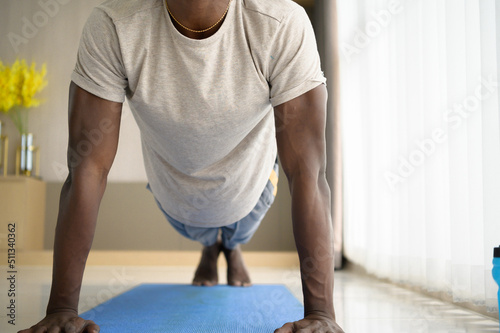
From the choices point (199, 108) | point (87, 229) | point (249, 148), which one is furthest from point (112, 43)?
point (249, 148)

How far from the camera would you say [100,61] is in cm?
104

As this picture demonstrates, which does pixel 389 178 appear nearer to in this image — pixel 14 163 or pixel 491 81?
pixel 491 81

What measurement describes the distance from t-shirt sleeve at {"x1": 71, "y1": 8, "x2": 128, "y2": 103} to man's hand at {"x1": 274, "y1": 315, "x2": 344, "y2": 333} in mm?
595

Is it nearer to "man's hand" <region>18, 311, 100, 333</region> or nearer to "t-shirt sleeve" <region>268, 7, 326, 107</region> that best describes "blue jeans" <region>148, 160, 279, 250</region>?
"t-shirt sleeve" <region>268, 7, 326, 107</region>

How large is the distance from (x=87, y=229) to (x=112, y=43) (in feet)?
1.31

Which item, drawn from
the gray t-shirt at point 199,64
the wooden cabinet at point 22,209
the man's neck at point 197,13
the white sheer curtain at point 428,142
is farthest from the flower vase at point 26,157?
the man's neck at point 197,13

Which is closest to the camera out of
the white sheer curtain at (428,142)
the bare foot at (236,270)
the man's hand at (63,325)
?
the man's hand at (63,325)

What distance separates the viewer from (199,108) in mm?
1124

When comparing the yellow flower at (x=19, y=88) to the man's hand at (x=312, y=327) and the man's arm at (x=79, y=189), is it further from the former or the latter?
the man's hand at (x=312, y=327)

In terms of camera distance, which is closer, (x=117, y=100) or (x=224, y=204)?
(x=117, y=100)

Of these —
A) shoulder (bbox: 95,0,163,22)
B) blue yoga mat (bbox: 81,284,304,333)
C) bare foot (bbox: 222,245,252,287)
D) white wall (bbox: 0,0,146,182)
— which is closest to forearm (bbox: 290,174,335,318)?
blue yoga mat (bbox: 81,284,304,333)

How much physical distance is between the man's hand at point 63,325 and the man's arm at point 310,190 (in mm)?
431

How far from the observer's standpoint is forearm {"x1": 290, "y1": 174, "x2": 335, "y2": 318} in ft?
3.19

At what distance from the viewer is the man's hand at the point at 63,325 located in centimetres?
88
